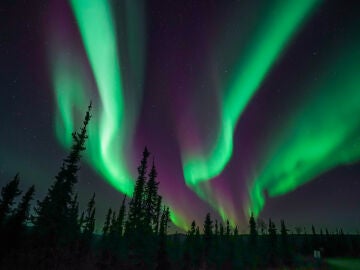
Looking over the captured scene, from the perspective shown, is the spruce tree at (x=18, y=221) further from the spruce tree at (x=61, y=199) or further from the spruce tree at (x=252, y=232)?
the spruce tree at (x=252, y=232)

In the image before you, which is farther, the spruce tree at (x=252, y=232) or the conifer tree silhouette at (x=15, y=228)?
the spruce tree at (x=252, y=232)

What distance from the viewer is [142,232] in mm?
29141

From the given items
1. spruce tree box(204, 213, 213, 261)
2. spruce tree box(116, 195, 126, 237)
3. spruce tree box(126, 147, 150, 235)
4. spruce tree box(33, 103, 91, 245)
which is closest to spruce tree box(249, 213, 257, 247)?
spruce tree box(204, 213, 213, 261)

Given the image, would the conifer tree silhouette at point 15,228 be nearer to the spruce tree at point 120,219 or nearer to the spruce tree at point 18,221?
the spruce tree at point 18,221

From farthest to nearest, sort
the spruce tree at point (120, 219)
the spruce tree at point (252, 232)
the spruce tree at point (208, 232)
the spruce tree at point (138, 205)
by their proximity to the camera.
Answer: the spruce tree at point (252, 232) < the spruce tree at point (208, 232) < the spruce tree at point (120, 219) < the spruce tree at point (138, 205)

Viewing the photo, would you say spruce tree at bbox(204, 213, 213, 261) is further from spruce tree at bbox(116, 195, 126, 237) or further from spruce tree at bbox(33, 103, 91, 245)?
spruce tree at bbox(33, 103, 91, 245)

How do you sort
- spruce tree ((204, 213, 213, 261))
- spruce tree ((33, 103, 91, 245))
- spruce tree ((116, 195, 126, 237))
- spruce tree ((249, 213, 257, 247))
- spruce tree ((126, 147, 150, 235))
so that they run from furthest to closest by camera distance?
spruce tree ((249, 213, 257, 247)), spruce tree ((204, 213, 213, 261)), spruce tree ((116, 195, 126, 237)), spruce tree ((126, 147, 150, 235)), spruce tree ((33, 103, 91, 245))

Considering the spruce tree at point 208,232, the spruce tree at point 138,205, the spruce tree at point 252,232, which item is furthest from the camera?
the spruce tree at point 252,232

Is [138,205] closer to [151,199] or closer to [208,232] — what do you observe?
[151,199]

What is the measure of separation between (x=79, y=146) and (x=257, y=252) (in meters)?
64.7

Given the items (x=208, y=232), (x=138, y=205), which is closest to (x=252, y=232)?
(x=208, y=232)

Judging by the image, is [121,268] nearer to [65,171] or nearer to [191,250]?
[65,171]

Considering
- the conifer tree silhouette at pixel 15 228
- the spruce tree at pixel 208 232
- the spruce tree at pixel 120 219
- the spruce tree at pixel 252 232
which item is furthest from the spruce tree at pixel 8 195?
the spruce tree at pixel 252 232

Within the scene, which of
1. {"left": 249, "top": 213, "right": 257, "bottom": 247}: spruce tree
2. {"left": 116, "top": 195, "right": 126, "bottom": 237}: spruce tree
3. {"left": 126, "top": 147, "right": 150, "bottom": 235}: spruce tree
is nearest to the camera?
{"left": 126, "top": 147, "right": 150, "bottom": 235}: spruce tree
